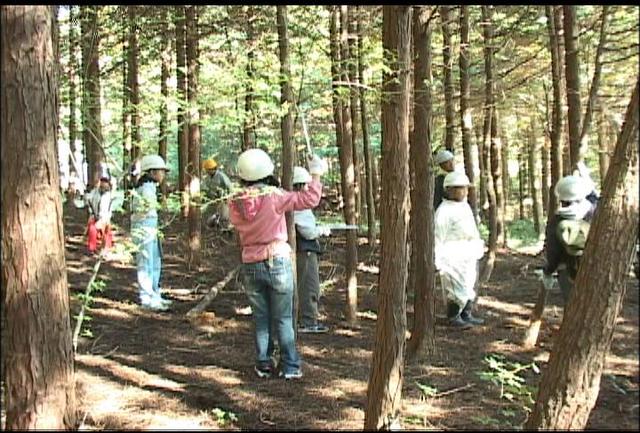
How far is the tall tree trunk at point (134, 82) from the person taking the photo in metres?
8.47

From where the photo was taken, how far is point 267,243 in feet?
23.4

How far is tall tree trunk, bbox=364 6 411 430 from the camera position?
5.33 m

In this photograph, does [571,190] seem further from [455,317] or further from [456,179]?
[455,317]

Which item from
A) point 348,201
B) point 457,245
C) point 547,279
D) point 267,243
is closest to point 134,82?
point 348,201

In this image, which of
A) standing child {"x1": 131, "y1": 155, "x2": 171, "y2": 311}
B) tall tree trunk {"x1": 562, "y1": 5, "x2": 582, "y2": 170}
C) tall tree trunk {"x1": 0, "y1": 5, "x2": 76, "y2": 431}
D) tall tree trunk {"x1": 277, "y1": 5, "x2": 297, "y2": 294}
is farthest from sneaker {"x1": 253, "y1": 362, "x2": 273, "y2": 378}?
tall tree trunk {"x1": 562, "y1": 5, "x2": 582, "y2": 170}

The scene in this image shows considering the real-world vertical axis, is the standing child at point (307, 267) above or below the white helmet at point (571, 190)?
below

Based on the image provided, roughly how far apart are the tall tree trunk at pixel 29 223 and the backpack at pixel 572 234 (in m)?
4.91

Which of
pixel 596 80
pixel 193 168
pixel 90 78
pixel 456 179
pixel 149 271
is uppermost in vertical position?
pixel 90 78

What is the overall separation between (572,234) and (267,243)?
3053mm

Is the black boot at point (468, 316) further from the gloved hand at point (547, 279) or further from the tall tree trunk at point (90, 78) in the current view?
the tall tree trunk at point (90, 78)

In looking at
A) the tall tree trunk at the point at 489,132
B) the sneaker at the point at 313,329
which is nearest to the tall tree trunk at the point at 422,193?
the sneaker at the point at 313,329

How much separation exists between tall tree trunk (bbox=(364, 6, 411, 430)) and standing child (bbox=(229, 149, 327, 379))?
1581 mm

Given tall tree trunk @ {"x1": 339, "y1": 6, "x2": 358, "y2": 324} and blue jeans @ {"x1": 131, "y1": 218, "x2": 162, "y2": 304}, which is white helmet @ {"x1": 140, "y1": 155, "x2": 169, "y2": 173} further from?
tall tree trunk @ {"x1": 339, "y1": 6, "x2": 358, "y2": 324}

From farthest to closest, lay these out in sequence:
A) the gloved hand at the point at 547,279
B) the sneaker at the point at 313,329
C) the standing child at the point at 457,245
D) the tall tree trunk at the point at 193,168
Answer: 1. the tall tree trunk at the point at 193,168
2. the standing child at the point at 457,245
3. the sneaker at the point at 313,329
4. the gloved hand at the point at 547,279
